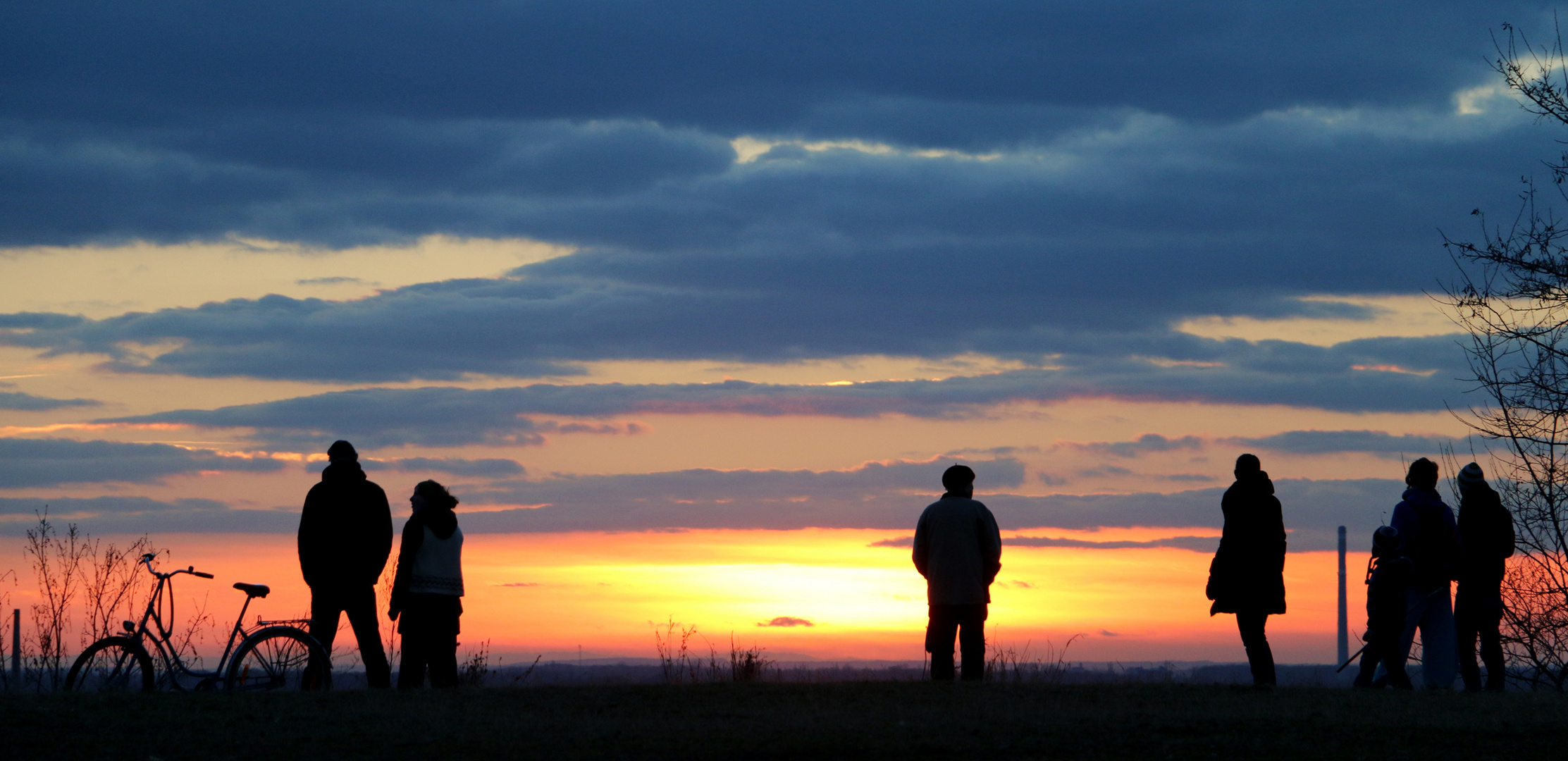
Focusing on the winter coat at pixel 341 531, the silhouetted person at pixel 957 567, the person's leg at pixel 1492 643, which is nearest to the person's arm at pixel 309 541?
the winter coat at pixel 341 531

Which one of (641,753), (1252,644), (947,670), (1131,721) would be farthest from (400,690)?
(1252,644)

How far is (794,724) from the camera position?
28.2 feet

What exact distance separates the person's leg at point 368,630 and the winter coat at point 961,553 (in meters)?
4.45

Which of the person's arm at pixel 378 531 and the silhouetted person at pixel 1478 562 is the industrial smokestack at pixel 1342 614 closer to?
the silhouetted person at pixel 1478 562

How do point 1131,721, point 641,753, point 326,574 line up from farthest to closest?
point 326,574
point 1131,721
point 641,753

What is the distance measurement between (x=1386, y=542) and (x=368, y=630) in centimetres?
824

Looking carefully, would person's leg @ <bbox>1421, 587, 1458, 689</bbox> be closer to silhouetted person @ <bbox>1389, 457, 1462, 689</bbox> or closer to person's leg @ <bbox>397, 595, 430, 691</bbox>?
silhouetted person @ <bbox>1389, 457, 1462, 689</bbox>

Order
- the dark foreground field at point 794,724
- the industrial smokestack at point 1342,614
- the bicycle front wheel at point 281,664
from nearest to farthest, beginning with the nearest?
the dark foreground field at point 794,724 < the bicycle front wheel at point 281,664 < the industrial smokestack at point 1342,614

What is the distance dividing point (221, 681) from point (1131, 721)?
21.9ft

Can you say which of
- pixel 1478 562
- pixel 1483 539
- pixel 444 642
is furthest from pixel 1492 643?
pixel 444 642

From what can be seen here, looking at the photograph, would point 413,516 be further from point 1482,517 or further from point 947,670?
point 1482,517

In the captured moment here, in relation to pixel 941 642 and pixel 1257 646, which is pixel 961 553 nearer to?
pixel 941 642

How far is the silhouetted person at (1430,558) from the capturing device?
11.2m

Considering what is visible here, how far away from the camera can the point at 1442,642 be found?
11.5 metres
